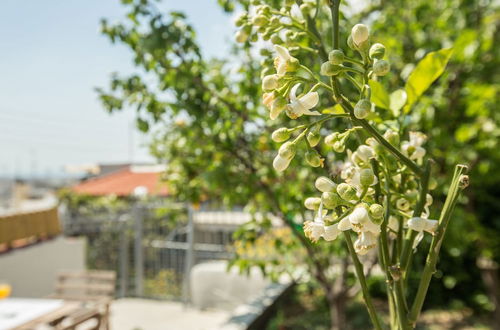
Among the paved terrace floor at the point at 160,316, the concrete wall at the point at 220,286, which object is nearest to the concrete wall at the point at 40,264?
the paved terrace floor at the point at 160,316

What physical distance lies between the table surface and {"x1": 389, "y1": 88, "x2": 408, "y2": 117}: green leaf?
9.69ft

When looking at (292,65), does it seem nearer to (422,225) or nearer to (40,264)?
(422,225)

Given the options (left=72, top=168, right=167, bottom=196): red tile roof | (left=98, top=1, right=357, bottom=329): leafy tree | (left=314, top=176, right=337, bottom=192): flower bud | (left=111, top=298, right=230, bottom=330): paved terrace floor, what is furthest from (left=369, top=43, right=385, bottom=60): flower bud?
(left=72, top=168, right=167, bottom=196): red tile roof

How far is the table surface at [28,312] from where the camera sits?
111 inches

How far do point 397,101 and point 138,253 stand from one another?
523 centimetres

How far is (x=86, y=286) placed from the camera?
12.3 feet

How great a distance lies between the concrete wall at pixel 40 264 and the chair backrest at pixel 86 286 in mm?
2155

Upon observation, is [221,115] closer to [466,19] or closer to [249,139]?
[249,139]

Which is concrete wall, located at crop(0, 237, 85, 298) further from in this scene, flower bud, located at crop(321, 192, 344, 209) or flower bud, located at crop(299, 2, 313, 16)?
flower bud, located at crop(321, 192, 344, 209)

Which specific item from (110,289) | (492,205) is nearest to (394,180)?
(110,289)

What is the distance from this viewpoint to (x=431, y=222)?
621 millimetres

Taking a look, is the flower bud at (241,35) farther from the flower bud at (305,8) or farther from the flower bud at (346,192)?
the flower bud at (346,192)

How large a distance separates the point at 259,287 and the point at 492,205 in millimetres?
2661

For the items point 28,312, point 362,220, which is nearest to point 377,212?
point 362,220
